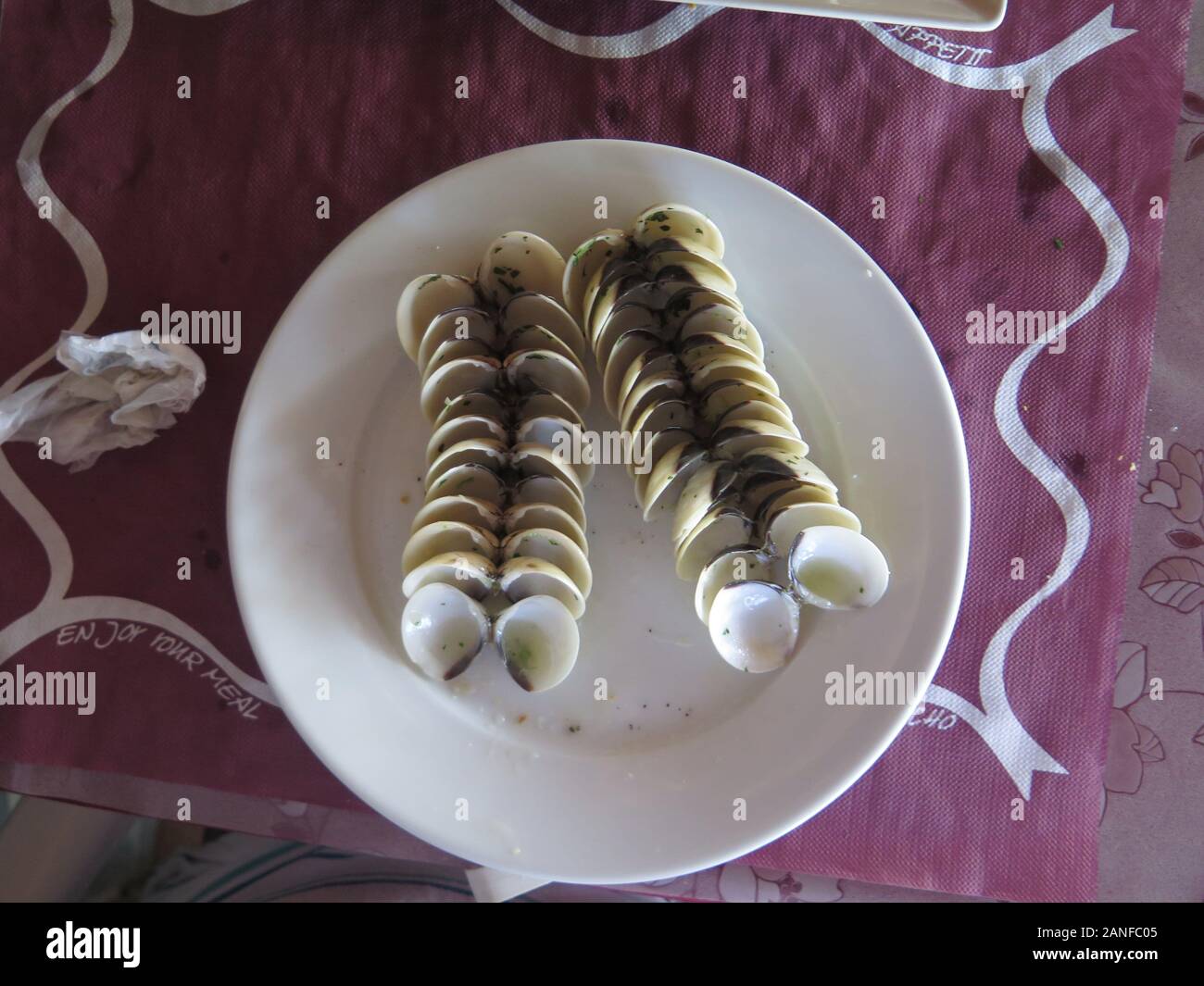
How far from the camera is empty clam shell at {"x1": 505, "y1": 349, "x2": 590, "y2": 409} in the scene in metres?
0.57

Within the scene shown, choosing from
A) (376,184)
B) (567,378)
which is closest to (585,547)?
(567,378)

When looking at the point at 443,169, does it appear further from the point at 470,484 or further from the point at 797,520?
the point at 797,520

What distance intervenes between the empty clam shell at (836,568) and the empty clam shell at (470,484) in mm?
202

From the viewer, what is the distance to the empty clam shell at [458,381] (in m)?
0.57

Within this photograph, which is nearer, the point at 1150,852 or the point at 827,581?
the point at 827,581

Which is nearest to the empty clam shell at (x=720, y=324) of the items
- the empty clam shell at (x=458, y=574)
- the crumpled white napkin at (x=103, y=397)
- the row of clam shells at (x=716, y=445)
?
the row of clam shells at (x=716, y=445)

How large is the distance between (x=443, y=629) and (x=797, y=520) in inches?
9.6

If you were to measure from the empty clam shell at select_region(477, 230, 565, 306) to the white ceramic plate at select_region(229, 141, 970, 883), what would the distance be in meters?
0.03

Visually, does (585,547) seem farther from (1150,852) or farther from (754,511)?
(1150,852)

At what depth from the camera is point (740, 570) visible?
0.56 metres

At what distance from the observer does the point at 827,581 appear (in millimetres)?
552

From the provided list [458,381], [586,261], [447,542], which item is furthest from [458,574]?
[586,261]

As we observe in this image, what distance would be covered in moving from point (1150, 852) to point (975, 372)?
1.35 ft

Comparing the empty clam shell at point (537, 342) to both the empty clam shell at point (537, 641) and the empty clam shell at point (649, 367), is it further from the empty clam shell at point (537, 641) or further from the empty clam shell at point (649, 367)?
the empty clam shell at point (537, 641)
